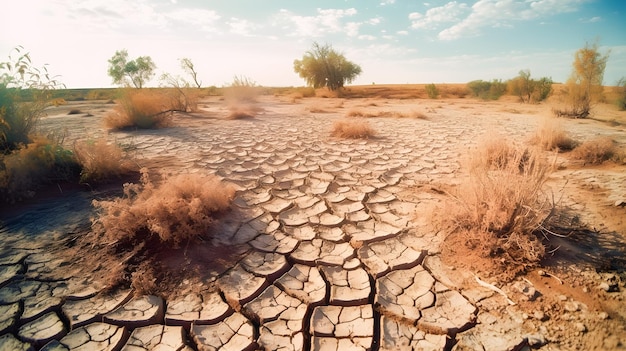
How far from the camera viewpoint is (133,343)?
1.50 meters

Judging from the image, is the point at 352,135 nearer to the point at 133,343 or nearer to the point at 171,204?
the point at 171,204

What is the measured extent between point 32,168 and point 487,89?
24016 millimetres

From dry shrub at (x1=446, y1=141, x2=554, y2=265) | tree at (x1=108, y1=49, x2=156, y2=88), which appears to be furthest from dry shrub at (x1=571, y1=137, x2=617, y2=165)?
tree at (x1=108, y1=49, x2=156, y2=88)

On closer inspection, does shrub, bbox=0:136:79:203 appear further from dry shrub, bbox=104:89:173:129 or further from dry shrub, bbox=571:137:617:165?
dry shrub, bbox=571:137:617:165

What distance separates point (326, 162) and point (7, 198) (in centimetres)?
357

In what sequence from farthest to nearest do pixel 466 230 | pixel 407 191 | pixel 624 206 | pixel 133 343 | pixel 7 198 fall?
pixel 407 191, pixel 7 198, pixel 624 206, pixel 466 230, pixel 133 343

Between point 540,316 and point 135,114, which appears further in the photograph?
point 135,114

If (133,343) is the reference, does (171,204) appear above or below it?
above

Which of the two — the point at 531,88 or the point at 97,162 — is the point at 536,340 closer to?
the point at 97,162

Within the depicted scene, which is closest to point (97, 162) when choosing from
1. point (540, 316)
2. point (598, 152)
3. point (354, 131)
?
point (354, 131)

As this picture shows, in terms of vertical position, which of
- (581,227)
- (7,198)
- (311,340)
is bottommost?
(311,340)

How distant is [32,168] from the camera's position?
3.13 meters

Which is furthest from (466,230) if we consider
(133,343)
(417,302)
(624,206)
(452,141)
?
(452,141)

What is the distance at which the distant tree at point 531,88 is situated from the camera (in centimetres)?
1505
